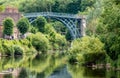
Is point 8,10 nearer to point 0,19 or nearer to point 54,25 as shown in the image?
point 0,19

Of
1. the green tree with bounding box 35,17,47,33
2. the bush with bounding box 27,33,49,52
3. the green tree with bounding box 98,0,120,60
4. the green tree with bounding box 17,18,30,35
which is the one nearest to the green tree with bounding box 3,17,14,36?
the green tree with bounding box 17,18,30,35

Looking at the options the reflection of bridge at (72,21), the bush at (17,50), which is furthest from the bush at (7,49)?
the reflection of bridge at (72,21)

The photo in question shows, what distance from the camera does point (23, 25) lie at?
120250mm

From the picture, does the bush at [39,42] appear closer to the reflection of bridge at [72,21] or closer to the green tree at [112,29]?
the reflection of bridge at [72,21]

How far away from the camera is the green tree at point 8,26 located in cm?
11607

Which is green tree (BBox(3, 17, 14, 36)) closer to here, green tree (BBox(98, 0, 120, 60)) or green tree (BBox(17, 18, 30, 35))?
green tree (BBox(17, 18, 30, 35))

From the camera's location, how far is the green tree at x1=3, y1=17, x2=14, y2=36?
116 metres

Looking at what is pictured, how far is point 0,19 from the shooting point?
12900 centimetres

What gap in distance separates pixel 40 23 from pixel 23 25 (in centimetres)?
881

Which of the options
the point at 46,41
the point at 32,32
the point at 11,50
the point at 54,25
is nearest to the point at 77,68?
the point at 11,50

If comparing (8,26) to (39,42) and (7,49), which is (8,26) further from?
(7,49)

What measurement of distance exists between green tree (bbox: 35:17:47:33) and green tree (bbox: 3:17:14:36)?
12.0 m

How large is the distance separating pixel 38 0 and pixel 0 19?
45817 mm

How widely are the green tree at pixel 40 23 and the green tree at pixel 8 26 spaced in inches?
471
